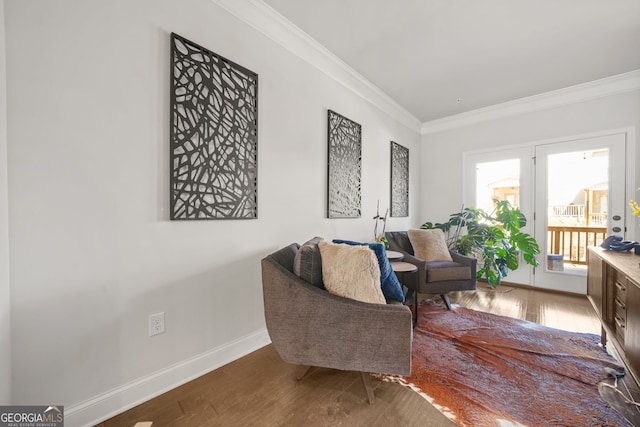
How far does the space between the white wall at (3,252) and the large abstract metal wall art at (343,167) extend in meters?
2.06

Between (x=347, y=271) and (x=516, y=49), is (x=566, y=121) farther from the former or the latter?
(x=347, y=271)

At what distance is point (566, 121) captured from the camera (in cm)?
334

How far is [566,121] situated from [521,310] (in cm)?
253

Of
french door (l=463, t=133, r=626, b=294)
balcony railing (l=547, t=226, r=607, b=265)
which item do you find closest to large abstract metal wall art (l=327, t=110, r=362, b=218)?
french door (l=463, t=133, r=626, b=294)

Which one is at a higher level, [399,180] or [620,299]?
[399,180]

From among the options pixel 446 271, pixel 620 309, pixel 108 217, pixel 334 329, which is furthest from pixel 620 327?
pixel 108 217

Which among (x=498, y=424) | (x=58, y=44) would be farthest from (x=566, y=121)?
(x=58, y=44)

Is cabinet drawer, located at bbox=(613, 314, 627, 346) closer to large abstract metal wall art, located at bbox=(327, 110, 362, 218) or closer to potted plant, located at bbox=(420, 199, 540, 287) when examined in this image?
potted plant, located at bbox=(420, 199, 540, 287)

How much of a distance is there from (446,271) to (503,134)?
2530 millimetres

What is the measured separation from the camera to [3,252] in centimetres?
100

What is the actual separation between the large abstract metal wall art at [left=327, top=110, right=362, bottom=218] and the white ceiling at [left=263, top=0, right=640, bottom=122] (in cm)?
66

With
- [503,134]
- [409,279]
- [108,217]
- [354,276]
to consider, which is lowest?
[409,279]

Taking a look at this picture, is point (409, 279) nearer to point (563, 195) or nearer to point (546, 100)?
point (563, 195)

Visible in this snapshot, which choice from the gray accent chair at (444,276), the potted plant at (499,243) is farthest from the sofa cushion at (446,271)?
the potted plant at (499,243)
